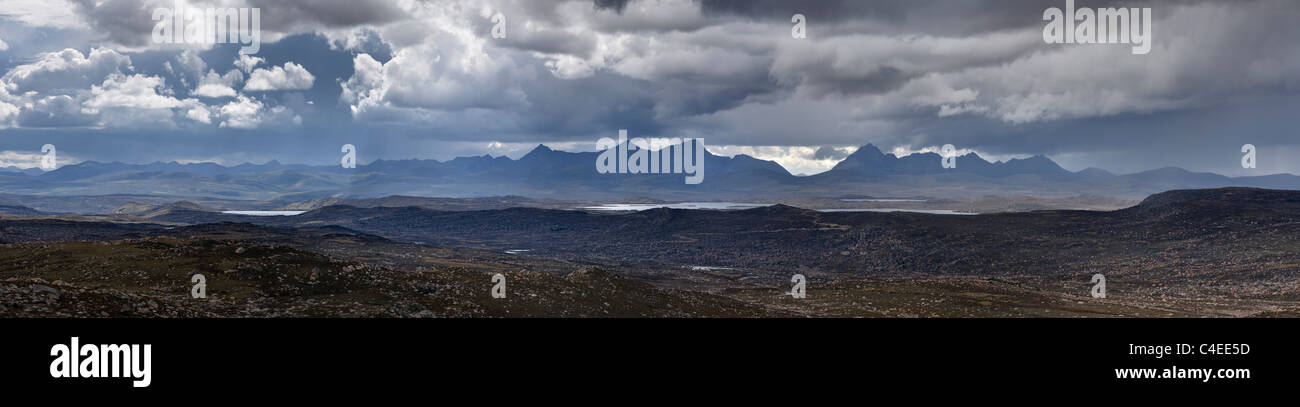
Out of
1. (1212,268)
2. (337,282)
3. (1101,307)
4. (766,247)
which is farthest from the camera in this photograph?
(766,247)

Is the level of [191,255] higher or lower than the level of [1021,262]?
higher
